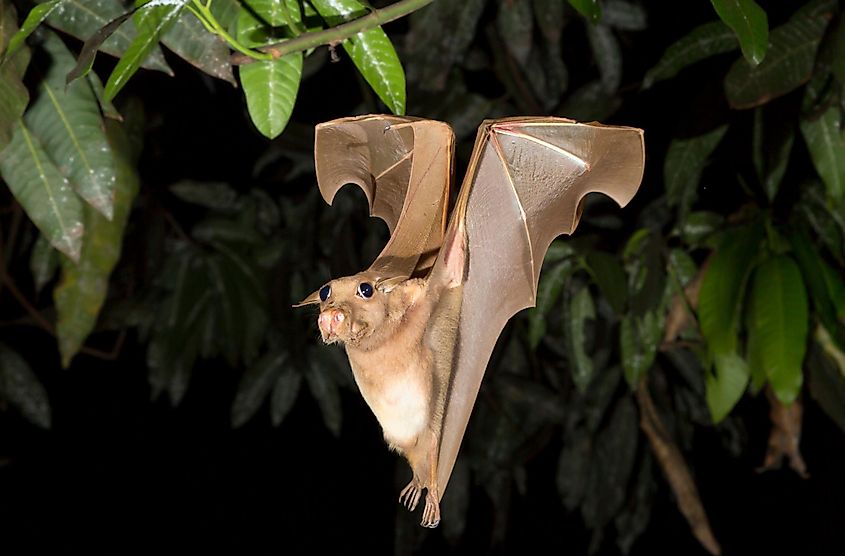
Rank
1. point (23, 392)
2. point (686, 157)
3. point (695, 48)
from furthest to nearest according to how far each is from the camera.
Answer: point (23, 392)
point (686, 157)
point (695, 48)

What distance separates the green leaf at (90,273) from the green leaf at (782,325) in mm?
972

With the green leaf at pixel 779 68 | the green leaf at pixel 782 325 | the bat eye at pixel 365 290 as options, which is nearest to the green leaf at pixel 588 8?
the bat eye at pixel 365 290

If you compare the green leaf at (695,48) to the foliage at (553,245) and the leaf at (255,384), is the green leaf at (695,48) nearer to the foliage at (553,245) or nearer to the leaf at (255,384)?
the foliage at (553,245)

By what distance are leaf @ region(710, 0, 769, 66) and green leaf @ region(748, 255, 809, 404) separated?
88cm

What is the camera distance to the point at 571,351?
2.11 m

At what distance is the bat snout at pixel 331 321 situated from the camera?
1.77ft

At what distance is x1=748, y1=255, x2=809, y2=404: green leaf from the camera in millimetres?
1576

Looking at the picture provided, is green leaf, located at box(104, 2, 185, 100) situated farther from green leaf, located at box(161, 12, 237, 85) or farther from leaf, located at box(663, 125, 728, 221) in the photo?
leaf, located at box(663, 125, 728, 221)

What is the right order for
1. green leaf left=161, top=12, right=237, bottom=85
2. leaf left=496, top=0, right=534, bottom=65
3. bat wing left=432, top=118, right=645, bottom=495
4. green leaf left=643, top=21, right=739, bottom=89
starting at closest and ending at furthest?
bat wing left=432, top=118, right=645, bottom=495
green leaf left=161, top=12, right=237, bottom=85
green leaf left=643, top=21, right=739, bottom=89
leaf left=496, top=0, right=534, bottom=65

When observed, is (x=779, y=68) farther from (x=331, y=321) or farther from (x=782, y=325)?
(x=331, y=321)

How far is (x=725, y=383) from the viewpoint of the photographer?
1.86m

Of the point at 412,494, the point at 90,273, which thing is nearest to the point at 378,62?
the point at 412,494

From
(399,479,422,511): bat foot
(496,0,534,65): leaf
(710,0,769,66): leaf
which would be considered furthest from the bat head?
(496,0,534,65): leaf

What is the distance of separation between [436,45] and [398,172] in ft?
3.78
